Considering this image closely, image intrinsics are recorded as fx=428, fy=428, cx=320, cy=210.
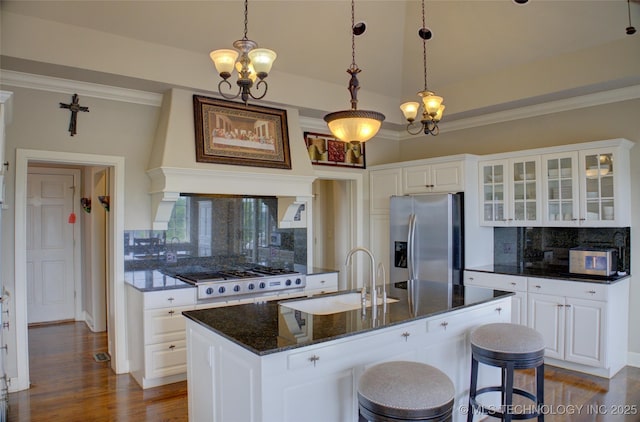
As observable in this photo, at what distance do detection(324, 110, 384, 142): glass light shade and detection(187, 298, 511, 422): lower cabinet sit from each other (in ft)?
3.97

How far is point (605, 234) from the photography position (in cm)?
433

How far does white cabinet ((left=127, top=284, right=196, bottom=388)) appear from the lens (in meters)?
3.69

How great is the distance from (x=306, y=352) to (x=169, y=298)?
208 centimetres

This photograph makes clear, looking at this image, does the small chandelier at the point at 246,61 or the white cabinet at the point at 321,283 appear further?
the white cabinet at the point at 321,283

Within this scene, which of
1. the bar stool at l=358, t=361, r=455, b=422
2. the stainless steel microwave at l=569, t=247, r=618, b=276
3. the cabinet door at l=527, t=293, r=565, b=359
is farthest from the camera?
the cabinet door at l=527, t=293, r=565, b=359

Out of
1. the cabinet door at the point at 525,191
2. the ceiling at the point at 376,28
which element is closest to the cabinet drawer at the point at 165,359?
the ceiling at the point at 376,28

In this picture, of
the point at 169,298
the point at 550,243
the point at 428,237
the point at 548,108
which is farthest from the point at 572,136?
the point at 169,298

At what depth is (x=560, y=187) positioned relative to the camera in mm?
4371

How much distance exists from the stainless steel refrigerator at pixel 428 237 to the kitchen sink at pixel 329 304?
196cm

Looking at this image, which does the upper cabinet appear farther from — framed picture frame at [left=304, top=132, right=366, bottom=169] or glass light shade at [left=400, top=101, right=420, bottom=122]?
glass light shade at [left=400, top=101, right=420, bottom=122]

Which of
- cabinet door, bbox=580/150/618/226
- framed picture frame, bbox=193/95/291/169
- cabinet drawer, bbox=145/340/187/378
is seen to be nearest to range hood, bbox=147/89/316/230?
framed picture frame, bbox=193/95/291/169

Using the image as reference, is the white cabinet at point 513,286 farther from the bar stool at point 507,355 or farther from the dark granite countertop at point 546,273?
the bar stool at point 507,355

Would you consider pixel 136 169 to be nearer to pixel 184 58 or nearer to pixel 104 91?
pixel 104 91

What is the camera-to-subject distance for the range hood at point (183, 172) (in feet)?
12.9
